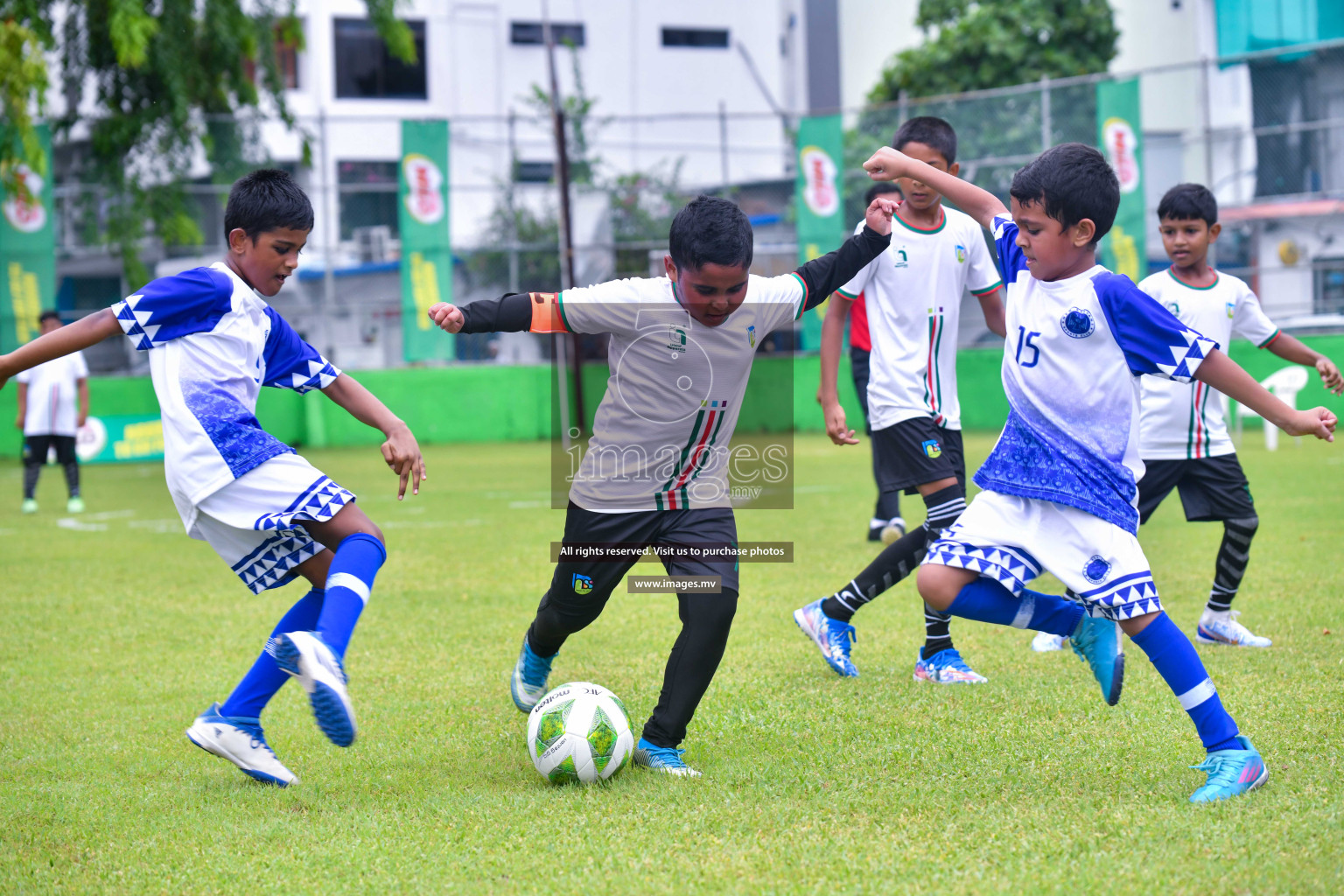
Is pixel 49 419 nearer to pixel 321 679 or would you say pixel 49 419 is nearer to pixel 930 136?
pixel 930 136

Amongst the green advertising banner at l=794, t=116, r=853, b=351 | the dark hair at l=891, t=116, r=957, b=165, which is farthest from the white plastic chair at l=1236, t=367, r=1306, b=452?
the dark hair at l=891, t=116, r=957, b=165

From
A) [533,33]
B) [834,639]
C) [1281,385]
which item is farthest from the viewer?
[533,33]

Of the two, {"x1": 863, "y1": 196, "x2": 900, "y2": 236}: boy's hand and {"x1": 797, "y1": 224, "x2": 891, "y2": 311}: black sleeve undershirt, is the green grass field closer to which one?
{"x1": 797, "y1": 224, "x2": 891, "y2": 311}: black sleeve undershirt

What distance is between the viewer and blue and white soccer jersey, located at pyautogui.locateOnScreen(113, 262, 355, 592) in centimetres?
342

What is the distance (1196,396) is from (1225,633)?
0.99 metres

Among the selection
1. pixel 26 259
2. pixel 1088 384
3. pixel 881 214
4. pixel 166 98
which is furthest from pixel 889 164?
pixel 26 259

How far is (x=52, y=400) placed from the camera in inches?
465

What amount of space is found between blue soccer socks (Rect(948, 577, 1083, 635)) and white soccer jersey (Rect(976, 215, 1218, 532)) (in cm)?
27

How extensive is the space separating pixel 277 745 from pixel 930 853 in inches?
84.8

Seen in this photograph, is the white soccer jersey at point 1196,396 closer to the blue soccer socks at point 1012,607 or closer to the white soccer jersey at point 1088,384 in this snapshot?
the white soccer jersey at point 1088,384

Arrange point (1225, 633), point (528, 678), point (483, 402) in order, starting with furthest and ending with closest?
point (483, 402)
point (1225, 633)
point (528, 678)

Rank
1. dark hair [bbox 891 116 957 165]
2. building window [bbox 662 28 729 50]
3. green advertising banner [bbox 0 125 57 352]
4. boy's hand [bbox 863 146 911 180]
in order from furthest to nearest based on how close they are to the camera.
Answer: building window [bbox 662 28 729 50], green advertising banner [bbox 0 125 57 352], dark hair [bbox 891 116 957 165], boy's hand [bbox 863 146 911 180]

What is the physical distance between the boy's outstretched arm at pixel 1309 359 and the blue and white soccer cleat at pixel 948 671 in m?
1.62

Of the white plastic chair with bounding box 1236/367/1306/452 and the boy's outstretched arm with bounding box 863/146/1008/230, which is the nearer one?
the boy's outstretched arm with bounding box 863/146/1008/230
